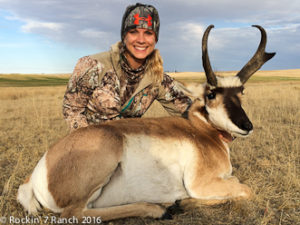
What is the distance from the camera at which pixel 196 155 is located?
3.95m

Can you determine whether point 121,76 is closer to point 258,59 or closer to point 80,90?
point 80,90

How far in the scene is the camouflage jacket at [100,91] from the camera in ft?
17.3

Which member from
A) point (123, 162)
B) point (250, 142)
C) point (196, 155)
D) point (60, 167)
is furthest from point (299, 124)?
point (60, 167)

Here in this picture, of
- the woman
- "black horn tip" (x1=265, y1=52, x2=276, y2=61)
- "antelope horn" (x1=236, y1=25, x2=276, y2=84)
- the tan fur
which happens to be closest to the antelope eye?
the tan fur

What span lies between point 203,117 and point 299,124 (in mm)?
5763

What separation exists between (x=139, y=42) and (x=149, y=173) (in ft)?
8.59

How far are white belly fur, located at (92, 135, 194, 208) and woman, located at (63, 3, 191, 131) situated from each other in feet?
6.03

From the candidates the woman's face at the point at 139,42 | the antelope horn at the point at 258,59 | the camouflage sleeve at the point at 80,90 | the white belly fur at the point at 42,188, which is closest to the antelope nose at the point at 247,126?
the antelope horn at the point at 258,59

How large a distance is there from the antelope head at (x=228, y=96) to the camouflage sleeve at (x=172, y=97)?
4.59ft

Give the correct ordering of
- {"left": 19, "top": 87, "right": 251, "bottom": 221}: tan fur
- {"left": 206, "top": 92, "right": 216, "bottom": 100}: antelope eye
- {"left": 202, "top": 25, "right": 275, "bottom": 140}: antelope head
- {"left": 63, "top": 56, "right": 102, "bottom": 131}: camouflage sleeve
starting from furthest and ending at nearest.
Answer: {"left": 63, "top": 56, "right": 102, "bottom": 131}: camouflage sleeve
{"left": 206, "top": 92, "right": 216, "bottom": 100}: antelope eye
{"left": 202, "top": 25, "right": 275, "bottom": 140}: antelope head
{"left": 19, "top": 87, "right": 251, "bottom": 221}: tan fur

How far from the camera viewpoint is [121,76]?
17.8 feet

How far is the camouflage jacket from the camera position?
529 centimetres

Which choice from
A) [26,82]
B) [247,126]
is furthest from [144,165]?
[26,82]

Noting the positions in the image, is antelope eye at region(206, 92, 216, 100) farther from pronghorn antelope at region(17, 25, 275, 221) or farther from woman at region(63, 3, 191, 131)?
woman at region(63, 3, 191, 131)
